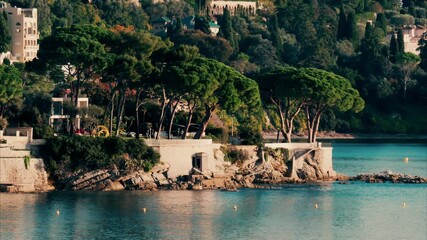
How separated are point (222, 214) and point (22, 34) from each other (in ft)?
235

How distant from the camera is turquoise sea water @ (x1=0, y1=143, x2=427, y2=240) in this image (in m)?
86.2

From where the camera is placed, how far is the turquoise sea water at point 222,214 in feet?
283

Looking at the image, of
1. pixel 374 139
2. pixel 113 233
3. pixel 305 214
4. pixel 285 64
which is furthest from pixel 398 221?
pixel 285 64

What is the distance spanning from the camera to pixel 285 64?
604 feet

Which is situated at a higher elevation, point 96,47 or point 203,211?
point 96,47

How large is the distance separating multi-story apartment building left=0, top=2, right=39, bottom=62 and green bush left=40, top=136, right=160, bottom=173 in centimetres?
5874

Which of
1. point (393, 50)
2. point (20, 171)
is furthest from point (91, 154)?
point (393, 50)

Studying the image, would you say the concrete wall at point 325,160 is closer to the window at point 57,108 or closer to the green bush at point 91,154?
the green bush at point 91,154

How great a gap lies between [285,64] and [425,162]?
4828cm

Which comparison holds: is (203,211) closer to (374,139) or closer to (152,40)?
(152,40)

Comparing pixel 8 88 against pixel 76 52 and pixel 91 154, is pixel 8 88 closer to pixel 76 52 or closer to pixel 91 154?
pixel 76 52

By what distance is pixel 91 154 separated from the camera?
100375 mm

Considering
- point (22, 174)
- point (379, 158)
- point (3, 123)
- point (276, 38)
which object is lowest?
point (22, 174)

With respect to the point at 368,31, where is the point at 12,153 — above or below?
below
